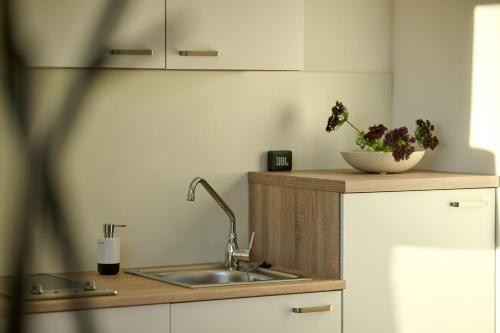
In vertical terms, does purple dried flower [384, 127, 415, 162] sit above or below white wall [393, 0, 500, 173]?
below

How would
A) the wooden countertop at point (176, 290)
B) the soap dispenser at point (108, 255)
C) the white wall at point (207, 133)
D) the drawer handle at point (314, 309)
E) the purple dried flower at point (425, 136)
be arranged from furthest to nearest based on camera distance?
the purple dried flower at point (425, 136) → the white wall at point (207, 133) → the soap dispenser at point (108, 255) → the drawer handle at point (314, 309) → the wooden countertop at point (176, 290)

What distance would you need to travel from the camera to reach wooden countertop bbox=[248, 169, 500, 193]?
2.72 meters

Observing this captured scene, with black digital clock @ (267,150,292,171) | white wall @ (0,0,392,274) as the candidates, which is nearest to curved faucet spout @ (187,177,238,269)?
white wall @ (0,0,392,274)

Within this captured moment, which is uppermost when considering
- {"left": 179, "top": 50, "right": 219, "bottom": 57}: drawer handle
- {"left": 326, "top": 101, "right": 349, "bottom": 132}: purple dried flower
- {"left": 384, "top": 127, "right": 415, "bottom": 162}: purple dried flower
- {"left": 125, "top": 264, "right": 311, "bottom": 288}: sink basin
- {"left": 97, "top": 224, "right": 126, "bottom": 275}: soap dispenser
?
{"left": 179, "top": 50, "right": 219, "bottom": 57}: drawer handle

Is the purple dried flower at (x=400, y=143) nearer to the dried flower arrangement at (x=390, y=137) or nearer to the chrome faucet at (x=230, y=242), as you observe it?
the dried flower arrangement at (x=390, y=137)

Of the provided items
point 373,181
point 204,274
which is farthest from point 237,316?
point 373,181

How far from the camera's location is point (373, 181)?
9.00 feet

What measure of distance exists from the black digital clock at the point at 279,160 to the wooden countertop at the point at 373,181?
0.08 meters

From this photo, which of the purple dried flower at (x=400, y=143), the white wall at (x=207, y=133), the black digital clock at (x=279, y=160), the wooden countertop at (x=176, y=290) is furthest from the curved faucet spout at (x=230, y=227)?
the purple dried flower at (x=400, y=143)

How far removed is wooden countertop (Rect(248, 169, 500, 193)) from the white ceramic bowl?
0.09ft

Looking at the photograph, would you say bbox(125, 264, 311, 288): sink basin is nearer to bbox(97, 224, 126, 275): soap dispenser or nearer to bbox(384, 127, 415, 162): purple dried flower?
bbox(97, 224, 126, 275): soap dispenser

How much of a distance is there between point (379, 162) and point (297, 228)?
14.5 inches

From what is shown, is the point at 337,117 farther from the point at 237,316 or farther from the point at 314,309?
the point at 237,316

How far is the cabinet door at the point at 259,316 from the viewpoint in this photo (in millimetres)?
2541
